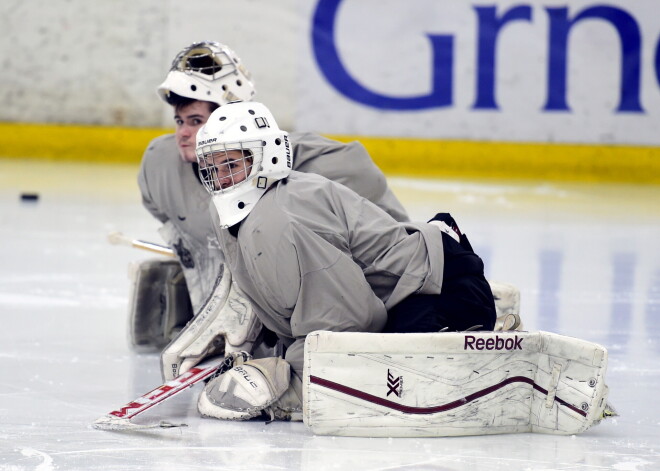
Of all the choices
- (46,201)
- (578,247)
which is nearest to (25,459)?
(578,247)

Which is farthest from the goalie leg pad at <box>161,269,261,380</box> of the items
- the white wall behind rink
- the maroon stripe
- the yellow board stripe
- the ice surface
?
the white wall behind rink

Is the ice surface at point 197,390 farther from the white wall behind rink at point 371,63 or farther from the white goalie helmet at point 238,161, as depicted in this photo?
the white wall behind rink at point 371,63

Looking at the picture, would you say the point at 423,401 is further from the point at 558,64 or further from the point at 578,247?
the point at 558,64

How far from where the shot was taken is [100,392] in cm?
343

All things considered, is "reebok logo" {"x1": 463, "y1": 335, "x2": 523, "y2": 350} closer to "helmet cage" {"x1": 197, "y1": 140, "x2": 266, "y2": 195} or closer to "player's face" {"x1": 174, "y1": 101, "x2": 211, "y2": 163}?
"helmet cage" {"x1": 197, "y1": 140, "x2": 266, "y2": 195}

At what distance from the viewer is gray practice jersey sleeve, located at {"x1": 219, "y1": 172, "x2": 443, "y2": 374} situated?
3.02m

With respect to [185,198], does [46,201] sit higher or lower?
lower

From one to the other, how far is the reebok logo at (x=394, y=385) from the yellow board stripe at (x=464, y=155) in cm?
693

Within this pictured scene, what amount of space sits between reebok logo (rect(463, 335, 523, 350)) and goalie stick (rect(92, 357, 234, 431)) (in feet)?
2.17

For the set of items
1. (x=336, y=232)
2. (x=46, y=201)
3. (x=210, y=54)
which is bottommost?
(x=46, y=201)

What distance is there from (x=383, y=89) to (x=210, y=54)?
602 centimetres

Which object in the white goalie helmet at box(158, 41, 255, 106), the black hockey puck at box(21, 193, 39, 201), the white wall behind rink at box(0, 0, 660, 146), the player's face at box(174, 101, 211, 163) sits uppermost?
the white goalie helmet at box(158, 41, 255, 106)

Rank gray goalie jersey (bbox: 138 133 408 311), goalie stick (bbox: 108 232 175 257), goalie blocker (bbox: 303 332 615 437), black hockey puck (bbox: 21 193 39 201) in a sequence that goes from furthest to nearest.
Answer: black hockey puck (bbox: 21 193 39 201) < goalie stick (bbox: 108 232 175 257) < gray goalie jersey (bbox: 138 133 408 311) < goalie blocker (bbox: 303 332 615 437)

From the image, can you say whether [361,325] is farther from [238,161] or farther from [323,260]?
[238,161]
